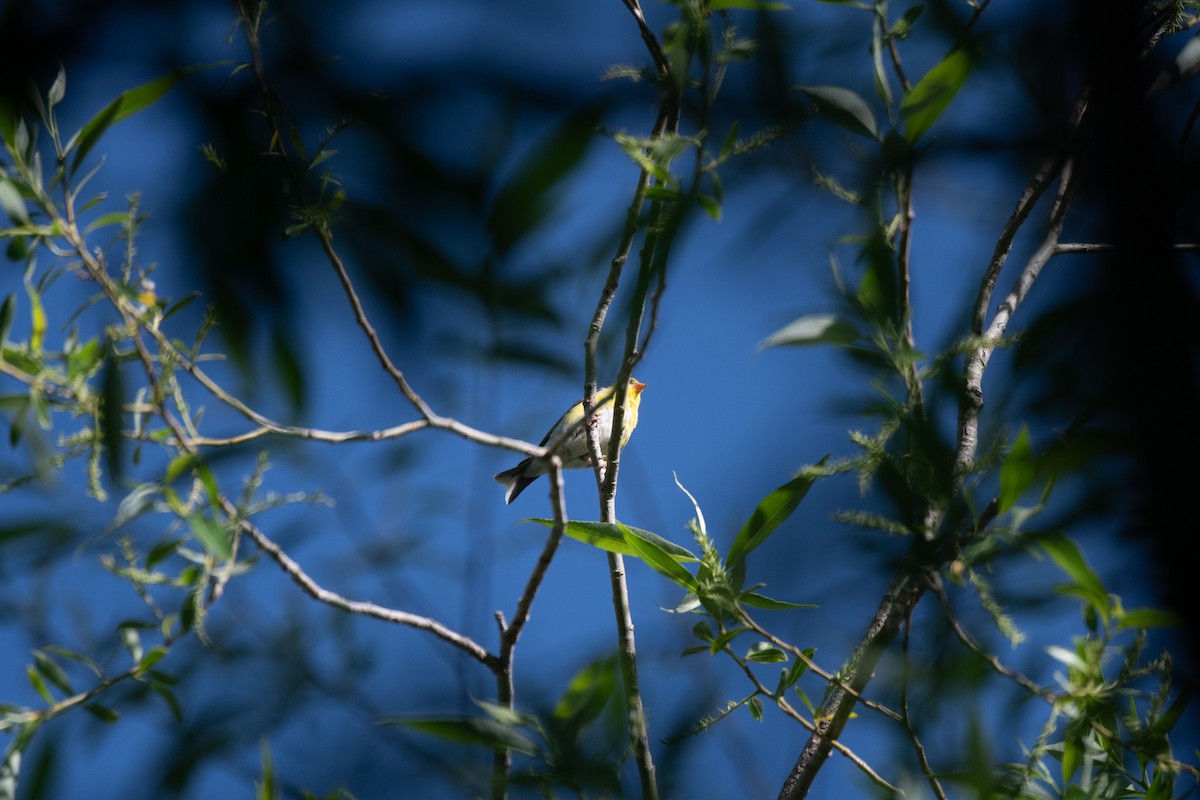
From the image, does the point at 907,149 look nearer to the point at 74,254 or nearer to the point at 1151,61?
the point at 1151,61

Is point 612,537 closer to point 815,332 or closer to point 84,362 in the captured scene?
point 815,332

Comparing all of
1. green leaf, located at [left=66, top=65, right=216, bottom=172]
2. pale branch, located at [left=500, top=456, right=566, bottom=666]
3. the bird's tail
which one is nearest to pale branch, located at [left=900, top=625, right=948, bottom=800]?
pale branch, located at [left=500, top=456, right=566, bottom=666]

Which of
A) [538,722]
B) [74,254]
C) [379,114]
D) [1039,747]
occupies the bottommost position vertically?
[1039,747]

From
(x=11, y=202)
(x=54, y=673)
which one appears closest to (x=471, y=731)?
(x=11, y=202)

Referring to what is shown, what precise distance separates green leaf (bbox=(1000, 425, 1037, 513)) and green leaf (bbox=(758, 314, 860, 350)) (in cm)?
17

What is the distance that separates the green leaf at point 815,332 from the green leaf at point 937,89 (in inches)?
6.6

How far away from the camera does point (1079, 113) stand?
29.2 inches

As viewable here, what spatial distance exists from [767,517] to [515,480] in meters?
4.31

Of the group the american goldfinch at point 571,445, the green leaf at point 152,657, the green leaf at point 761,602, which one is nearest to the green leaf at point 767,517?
the green leaf at point 761,602

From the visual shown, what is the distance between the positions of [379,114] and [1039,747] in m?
0.93

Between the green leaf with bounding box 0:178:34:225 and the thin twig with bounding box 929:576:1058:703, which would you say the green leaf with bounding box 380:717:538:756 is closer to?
the thin twig with bounding box 929:576:1058:703

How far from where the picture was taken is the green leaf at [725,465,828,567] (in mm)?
1111

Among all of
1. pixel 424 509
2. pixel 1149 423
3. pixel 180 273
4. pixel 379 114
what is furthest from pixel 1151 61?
pixel 424 509

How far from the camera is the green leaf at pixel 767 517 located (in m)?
1.11
